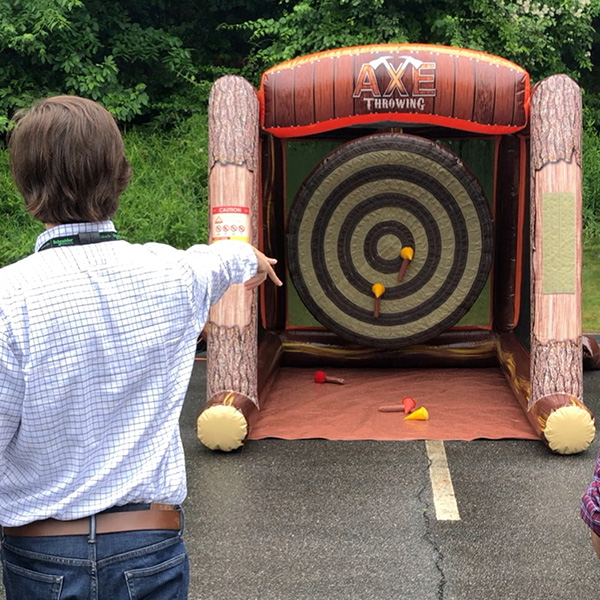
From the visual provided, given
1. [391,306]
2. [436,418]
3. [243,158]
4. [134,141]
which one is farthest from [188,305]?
[134,141]

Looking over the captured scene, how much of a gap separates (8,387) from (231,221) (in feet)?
10.5

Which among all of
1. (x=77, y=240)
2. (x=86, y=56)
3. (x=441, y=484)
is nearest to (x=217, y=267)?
(x=77, y=240)

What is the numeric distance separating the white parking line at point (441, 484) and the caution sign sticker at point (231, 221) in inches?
52.0

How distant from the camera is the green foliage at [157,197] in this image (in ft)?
28.7

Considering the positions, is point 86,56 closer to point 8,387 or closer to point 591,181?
point 591,181

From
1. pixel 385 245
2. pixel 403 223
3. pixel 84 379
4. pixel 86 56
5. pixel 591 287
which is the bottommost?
pixel 591 287

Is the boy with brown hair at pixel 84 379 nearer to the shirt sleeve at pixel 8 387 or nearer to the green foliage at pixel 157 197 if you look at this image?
the shirt sleeve at pixel 8 387

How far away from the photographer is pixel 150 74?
36.1 ft

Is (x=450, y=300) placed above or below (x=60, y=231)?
below

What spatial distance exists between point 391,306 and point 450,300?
35cm

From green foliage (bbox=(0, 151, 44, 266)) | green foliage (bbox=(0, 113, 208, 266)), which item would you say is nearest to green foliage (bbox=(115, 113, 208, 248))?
green foliage (bbox=(0, 113, 208, 266))

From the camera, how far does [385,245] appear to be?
573 centimetres

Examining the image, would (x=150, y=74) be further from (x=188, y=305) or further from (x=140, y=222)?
(x=188, y=305)

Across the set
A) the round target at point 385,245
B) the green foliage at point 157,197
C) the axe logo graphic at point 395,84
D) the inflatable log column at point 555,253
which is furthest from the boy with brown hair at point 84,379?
the green foliage at point 157,197
